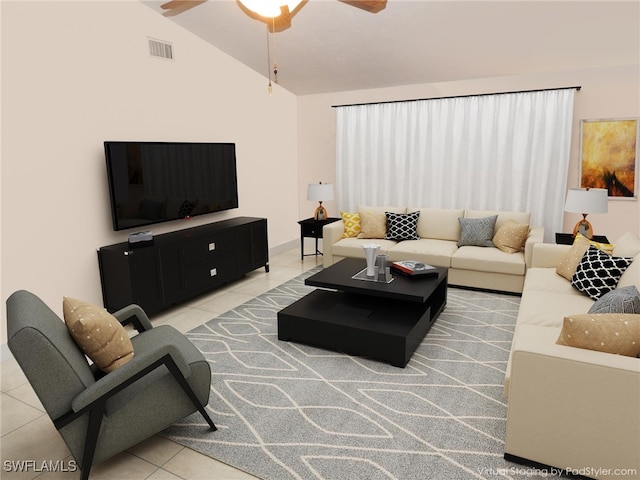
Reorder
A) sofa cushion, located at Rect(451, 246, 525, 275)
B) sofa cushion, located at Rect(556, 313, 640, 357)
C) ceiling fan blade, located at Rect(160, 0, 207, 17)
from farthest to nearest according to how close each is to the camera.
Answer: sofa cushion, located at Rect(451, 246, 525, 275), ceiling fan blade, located at Rect(160, 0, 207, 17), sofa cushion, located at Rect(556, 313, 640, 357)

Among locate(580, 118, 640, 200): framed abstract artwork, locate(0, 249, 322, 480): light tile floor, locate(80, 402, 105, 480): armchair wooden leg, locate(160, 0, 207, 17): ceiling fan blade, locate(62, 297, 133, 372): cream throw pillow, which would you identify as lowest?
locate(0, 249, 322, 480): light tile floor

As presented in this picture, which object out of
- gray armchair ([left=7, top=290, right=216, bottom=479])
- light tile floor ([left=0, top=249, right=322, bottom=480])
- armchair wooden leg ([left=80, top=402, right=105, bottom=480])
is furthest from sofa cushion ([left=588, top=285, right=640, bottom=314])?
armchair wooden leg ([left=80, top=402, right=105, bottom=480])

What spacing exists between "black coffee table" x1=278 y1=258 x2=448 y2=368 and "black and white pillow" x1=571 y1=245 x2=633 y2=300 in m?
1.06

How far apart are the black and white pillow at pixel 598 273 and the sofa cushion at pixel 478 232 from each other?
63.2 inches

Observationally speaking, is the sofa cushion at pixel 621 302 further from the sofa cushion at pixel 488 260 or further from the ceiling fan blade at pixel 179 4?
the ceiling fan blade at pixel 179 4

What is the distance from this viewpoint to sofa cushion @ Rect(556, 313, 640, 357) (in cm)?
190

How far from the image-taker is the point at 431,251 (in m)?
4.86

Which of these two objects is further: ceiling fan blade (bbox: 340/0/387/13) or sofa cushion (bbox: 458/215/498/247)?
sofa cushion (bbox: 458/215/498/247)

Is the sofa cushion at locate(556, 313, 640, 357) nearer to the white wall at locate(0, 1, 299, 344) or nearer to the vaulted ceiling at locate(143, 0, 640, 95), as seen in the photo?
the vaulted ceiling at locate(143, 0, 640, 95)

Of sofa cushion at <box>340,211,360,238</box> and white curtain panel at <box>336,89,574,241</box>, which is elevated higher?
white curtain panel at <box>336,89,574,241</box>

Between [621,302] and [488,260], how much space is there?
2274mm

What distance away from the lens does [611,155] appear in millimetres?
4895

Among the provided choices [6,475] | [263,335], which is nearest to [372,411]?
[263,335]

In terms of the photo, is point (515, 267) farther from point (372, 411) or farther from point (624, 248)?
point (372, 411)
